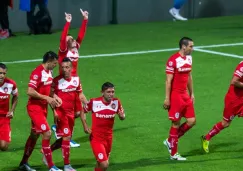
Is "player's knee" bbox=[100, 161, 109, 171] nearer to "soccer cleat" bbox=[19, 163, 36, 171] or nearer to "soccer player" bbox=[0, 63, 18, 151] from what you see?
"soccer cleat" bbox=[19, 163, 36, 171]

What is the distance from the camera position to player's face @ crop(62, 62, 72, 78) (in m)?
13.5

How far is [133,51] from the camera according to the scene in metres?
24.4

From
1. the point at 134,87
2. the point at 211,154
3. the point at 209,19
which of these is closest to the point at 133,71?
the point at 134,87

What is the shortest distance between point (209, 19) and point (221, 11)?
1.12 metres

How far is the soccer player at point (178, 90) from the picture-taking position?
14.1m

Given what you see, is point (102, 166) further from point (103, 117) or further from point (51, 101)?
point (51, 101)

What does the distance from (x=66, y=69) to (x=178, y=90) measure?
6.50ft

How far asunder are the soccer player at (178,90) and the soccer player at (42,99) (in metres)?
1.98

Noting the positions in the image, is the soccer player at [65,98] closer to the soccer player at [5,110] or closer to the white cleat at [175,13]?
the soccer player at [5,110]

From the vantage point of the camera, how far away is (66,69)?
13.6 m

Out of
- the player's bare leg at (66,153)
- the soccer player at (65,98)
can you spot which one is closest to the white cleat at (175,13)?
the soccer player at (65,98)

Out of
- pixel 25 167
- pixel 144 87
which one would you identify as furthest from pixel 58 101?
pixel 144 87

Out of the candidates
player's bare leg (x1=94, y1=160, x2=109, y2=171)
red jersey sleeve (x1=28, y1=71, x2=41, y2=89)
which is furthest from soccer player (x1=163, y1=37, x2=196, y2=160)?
red jersey sleeve (x1=28, y1=71, x2=41, y2=89)

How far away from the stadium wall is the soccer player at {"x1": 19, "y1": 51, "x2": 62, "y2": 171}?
14490 millimetres
